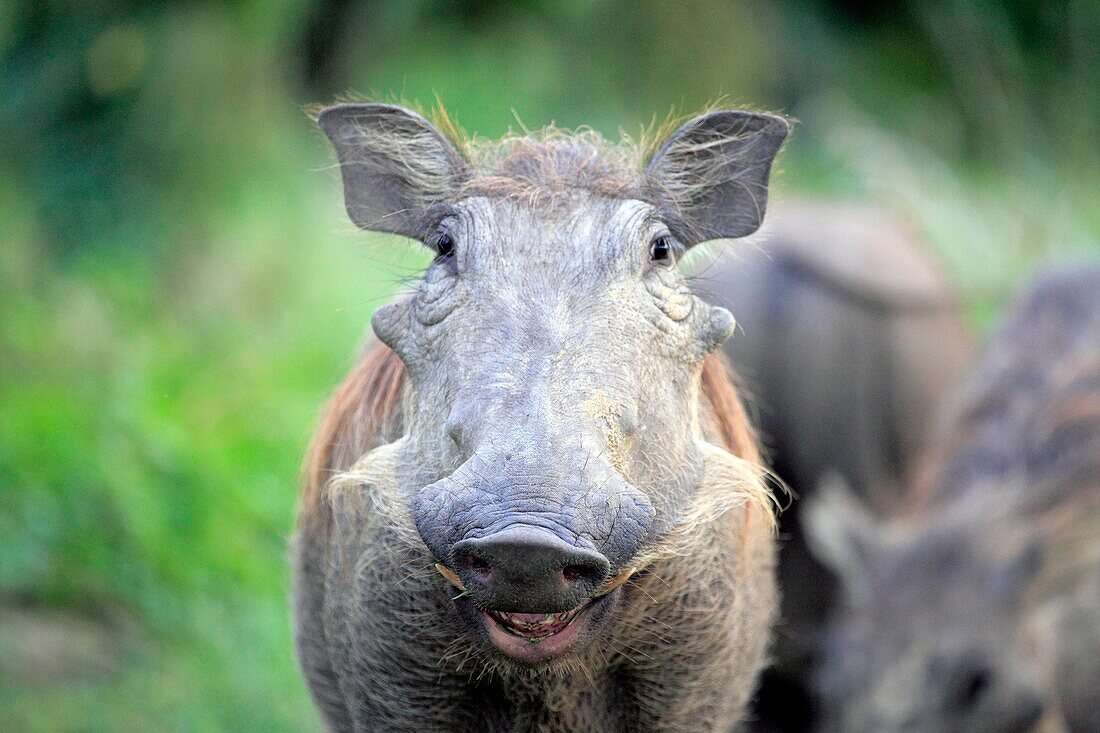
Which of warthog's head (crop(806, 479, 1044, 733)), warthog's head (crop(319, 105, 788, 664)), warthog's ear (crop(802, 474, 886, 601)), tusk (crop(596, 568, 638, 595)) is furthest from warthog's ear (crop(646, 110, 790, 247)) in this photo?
warthog's ear (crop(802, 474, 886, 601))

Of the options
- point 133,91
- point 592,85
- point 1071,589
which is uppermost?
point 592,85

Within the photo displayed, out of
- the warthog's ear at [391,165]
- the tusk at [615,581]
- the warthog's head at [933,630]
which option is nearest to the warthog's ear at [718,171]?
the warthog's ear at [391,165]

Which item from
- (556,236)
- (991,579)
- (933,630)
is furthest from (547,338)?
(991,579)

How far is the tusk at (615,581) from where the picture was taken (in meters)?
2.43

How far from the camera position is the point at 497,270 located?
2.68m

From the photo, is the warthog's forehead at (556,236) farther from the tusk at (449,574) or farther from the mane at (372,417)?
the tusk at (449,574)

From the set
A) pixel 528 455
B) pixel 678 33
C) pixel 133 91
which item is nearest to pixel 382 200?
pixel 528 455

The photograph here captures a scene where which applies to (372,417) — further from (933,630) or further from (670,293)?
Result: (933,630)

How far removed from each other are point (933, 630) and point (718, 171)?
8.38 ft

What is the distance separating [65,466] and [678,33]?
226 inches

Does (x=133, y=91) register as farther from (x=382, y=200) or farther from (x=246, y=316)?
(x=382, y=200)

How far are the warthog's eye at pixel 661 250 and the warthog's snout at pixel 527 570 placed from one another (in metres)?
Answer: 0.83

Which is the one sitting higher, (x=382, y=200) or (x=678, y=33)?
(x=678, y=33)

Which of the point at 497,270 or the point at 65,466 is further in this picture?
the point at 65,466
